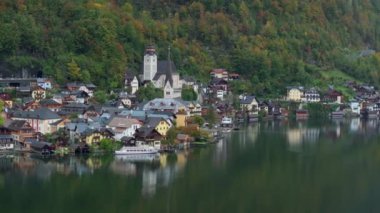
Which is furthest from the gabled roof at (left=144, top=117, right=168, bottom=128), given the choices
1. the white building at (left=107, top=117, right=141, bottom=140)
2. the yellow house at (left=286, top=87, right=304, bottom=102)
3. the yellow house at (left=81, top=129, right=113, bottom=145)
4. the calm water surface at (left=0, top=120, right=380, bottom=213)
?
the yellow house at (left=286, top=87, right=304, bottom=102)

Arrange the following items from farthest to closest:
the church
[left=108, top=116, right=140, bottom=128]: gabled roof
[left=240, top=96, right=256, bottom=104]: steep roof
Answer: [left=240, top=96, right=256, bottom=104]: steep roof → the church → [left=108, top=116, right=140, bottom=128]: gabled roof

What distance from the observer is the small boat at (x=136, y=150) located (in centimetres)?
1655

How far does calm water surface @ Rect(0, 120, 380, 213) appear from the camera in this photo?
12.1 m

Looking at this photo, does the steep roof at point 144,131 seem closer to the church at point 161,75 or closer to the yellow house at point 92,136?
the yellow house at point 92,136

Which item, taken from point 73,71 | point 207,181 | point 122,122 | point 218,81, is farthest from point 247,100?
point 207,181

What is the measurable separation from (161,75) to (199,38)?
863cm

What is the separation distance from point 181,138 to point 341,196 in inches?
233

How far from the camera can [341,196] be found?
1341cm

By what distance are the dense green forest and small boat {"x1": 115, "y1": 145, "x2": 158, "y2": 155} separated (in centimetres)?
822

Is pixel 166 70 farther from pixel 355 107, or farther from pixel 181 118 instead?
pixel 355 107

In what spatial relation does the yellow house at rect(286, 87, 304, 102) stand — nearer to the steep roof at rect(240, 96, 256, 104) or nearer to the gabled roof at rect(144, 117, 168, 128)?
the steep roof at rect(240, 96, 256, 104)

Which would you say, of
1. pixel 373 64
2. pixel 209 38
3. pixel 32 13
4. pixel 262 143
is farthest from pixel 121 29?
pixel 373 64

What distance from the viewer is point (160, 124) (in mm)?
18359

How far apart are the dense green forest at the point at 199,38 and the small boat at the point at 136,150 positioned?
27.0 feet
